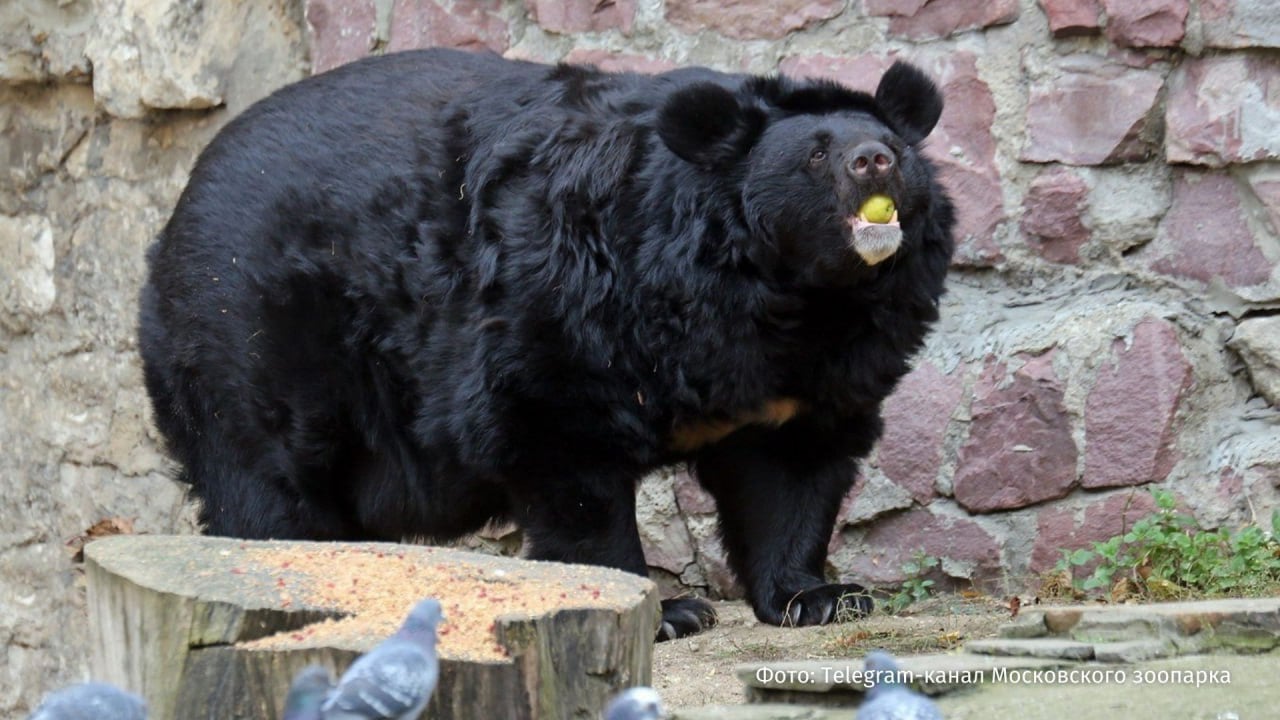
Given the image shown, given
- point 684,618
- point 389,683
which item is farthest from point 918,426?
point 389,683

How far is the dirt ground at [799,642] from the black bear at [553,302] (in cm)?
13

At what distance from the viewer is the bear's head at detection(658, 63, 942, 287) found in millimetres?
4414

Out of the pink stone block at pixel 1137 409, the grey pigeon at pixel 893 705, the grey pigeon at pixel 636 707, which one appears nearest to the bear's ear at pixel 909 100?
the pink stone block at pixel 1137 409

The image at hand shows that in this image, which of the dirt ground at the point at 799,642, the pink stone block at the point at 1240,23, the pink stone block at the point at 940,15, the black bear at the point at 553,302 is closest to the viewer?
the dirt ground at the point at 799,642

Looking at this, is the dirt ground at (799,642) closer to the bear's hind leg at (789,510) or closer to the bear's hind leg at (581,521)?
the bear's hind leg at (789,510)

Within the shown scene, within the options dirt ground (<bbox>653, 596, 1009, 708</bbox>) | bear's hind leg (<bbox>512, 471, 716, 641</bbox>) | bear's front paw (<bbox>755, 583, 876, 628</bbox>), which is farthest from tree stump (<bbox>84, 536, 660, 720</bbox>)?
bear's front paw (<bbox>755, 583, 876, 628</bbox>)

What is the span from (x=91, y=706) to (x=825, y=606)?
2677 millimetres

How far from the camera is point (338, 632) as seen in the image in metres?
2.91

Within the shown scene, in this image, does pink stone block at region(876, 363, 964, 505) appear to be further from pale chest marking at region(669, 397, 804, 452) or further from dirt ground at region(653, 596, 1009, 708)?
pale chest marking at region(669, 397, 804, 452)

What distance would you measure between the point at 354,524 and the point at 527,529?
93cm

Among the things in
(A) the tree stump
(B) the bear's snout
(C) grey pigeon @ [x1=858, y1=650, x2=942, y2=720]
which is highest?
(B) the bear's snout

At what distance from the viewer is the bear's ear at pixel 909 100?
463 centimetres

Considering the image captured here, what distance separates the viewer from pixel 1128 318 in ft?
16.4

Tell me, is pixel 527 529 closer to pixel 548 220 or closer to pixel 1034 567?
pixel 548 220
